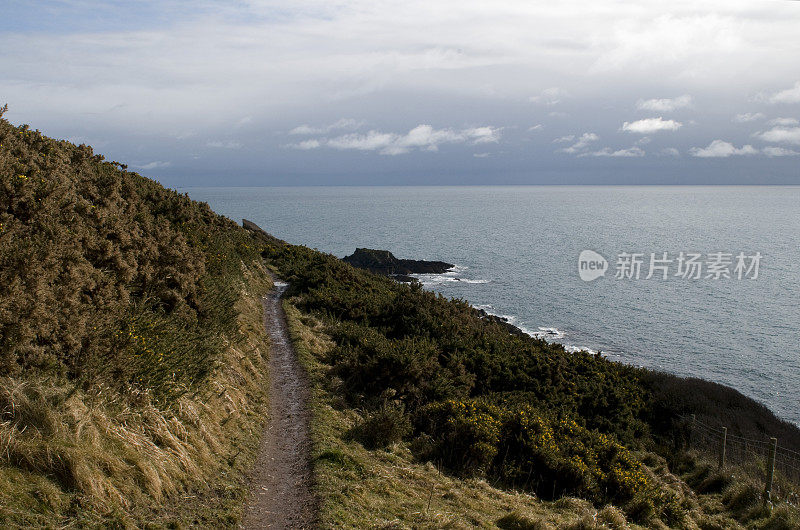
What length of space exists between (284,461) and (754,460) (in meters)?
13.9

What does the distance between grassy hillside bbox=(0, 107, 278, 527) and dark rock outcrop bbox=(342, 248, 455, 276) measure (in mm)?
58164

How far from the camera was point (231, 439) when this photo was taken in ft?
32.1

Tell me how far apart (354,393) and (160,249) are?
646 cm

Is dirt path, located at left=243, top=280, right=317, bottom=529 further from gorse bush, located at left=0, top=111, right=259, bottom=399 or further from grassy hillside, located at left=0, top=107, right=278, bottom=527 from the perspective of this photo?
gorse bush, located at left=0, top=111, right=259, bottom=399

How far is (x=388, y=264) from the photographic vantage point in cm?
7256

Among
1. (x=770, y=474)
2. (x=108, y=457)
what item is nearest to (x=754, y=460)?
(x=770, y=474)

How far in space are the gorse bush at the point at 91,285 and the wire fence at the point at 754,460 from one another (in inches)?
534

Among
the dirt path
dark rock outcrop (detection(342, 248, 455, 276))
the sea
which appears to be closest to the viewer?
the dirt path

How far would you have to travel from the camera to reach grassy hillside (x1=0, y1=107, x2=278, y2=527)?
6.10m

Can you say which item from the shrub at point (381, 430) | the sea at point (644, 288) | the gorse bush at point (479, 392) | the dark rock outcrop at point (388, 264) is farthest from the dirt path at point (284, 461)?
the dark rock outcrop at point (388, 264)

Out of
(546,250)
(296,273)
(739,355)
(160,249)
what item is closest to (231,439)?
(160,249)

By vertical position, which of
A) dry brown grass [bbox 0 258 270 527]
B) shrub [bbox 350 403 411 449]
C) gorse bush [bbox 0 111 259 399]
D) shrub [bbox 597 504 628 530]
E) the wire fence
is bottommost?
the wire fence

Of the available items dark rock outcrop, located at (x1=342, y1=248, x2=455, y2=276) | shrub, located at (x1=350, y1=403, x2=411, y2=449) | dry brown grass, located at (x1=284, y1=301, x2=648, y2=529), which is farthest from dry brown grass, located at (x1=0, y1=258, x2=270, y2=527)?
dark rock outcrop, located at (x1=342, y1=248, x2=455, y2=276)

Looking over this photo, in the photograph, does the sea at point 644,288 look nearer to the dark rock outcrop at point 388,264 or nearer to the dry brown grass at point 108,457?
the dark rock outcrop at point 388,264
